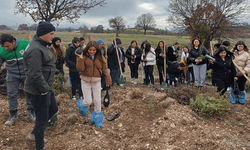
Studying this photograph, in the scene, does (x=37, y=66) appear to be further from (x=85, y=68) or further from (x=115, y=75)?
(x=115, y=75)

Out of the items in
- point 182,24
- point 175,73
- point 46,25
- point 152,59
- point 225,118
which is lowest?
point 225,118

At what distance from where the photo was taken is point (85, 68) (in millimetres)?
3562

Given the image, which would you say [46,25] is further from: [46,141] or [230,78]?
[230,78]

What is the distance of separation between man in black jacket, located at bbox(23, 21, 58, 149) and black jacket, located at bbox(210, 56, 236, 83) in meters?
4.20

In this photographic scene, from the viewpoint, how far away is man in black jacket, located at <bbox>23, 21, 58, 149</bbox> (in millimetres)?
2316

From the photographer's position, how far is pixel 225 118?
13.8 feet

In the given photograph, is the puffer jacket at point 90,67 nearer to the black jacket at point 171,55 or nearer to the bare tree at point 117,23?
the black jacket at point 171,55

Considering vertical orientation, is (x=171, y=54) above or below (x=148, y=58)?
above

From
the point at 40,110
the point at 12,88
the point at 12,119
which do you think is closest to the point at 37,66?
the point at 40,110

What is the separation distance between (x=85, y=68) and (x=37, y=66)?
1.29 metres

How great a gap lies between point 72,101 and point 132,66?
2.89m

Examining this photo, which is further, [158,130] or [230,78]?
[230,78]

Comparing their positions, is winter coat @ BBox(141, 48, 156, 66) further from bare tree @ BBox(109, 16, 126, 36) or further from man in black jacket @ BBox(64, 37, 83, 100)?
bare tree @ BBox(109, 16, 126, 36)

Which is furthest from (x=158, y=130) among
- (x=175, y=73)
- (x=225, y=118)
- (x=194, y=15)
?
(x=194, y=15)
